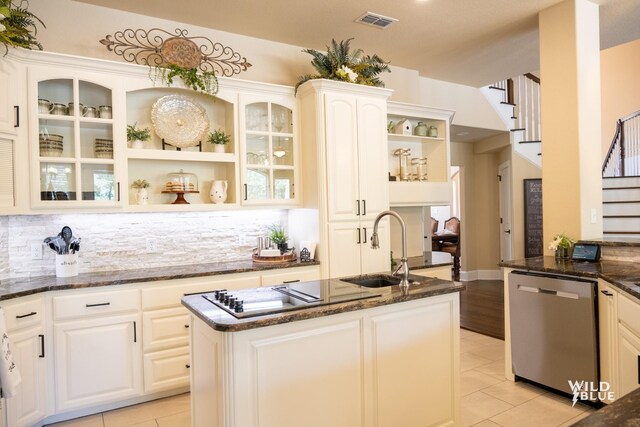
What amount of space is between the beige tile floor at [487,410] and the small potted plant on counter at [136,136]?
2018 mm

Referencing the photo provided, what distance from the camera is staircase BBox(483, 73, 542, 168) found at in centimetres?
663

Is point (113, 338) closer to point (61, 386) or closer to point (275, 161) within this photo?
point (61, 386)

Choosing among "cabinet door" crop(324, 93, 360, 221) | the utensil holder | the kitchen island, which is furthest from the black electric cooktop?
the utensil holder

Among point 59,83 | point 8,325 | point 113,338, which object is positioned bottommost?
point 113,338

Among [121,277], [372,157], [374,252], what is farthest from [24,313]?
[372,157]

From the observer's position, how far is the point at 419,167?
4.71 metres

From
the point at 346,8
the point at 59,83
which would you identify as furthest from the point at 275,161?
the point at 59,83

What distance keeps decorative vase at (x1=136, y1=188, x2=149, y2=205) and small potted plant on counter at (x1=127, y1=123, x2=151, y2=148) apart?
363 millimetres

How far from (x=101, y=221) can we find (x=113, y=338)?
100cm

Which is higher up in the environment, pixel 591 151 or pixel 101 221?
pixel 591 151

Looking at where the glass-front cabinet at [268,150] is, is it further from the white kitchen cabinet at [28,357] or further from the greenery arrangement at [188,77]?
the white kitchen cabinet at [28,357]

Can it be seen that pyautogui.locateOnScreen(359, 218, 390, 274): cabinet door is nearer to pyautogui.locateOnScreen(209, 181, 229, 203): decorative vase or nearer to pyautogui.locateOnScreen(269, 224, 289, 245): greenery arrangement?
pyautogui.locateOnScreen(269, 224, 289, 245): greenery arrangement

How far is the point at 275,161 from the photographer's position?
3.88 m

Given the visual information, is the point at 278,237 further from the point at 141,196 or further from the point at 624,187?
the point at 624,187
